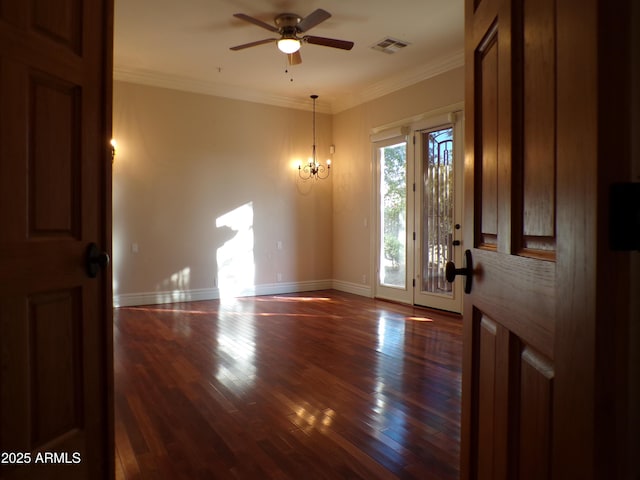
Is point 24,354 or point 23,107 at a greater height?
point 23,107

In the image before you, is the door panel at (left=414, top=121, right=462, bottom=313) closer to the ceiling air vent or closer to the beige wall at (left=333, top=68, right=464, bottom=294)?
the beige wall at (left=333, top=68, right=464, bottom=294)

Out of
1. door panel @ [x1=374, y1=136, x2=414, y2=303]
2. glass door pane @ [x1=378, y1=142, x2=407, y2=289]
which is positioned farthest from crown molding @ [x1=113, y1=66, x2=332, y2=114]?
glass door pane @ [x1=378, y1=142, x2=407, y2=289]

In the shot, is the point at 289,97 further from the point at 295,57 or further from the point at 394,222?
the point at 394,222

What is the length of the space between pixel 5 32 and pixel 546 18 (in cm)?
143

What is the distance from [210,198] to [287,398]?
14.6 feet

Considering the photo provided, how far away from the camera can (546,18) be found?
2.42ft

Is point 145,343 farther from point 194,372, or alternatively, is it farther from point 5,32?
point 5,32

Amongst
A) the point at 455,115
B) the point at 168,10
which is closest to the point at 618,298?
the point at 168,10

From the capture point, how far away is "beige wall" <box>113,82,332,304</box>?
5988mm

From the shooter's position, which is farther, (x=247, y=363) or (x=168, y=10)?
(x=168, y=10)

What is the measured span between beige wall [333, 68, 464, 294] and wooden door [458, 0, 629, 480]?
512cm

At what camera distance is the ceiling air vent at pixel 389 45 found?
5.03 metres

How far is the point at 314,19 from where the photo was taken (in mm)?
3846

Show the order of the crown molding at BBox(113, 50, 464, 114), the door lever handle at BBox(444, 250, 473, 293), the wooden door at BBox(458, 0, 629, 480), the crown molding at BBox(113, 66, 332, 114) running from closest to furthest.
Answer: the wooden door at BBox(458, 0, 629, 480) → the door lever handle at BBox(444, 250, 473, 293) → the crown molding at BBox(113, 50, 464, 114) → the crown molding at BBox(113, 66, 332, 114)
